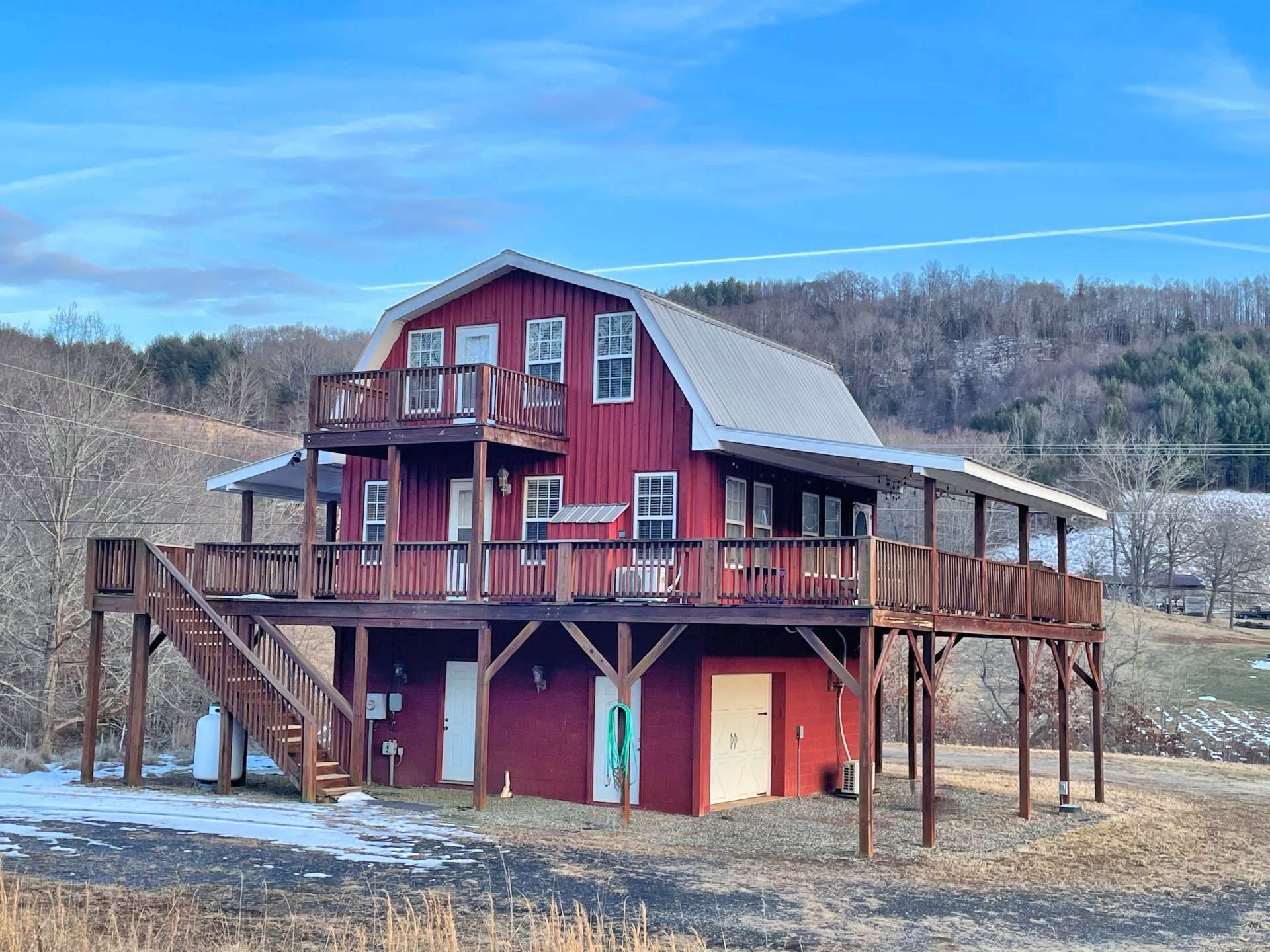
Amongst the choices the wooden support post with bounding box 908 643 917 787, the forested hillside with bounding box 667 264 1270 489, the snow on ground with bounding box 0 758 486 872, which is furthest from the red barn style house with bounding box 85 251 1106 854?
the forested hillside with bounding box 667 264 1270 489

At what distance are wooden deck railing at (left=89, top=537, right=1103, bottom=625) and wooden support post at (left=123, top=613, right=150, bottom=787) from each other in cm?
77

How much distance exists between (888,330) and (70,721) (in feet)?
330

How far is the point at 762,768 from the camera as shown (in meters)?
24.3

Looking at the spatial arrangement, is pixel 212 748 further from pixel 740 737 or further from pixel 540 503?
pixel 740 737

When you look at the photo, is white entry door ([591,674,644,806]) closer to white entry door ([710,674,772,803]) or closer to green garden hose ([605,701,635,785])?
green garden hose ([605,701,635,785])

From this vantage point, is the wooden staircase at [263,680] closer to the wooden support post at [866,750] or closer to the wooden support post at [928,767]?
the wooden support post at [866,750]

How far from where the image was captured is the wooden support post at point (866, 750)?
17.9 m

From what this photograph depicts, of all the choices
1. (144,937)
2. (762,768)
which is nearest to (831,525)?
(762,768)

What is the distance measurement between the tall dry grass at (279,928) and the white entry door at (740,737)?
9.23m

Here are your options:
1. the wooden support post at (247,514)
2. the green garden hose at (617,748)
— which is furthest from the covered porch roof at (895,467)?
the wooden support post at (247,514)

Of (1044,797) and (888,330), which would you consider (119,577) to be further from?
(888,330)

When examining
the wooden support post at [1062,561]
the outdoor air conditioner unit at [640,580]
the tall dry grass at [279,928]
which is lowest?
the tall dry grass at [279,928]

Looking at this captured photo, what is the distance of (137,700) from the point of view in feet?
75.4

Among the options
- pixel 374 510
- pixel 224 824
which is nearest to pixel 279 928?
pixel 224 824
